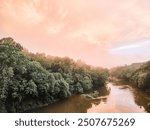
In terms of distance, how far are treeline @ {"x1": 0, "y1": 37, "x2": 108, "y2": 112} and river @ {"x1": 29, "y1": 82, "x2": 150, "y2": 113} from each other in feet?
0.27

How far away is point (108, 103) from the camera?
85.0 inches

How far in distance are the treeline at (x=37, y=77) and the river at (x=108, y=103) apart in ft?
0.27

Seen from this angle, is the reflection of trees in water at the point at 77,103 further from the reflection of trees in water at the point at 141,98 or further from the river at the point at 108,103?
the reflection of trees in water at the point at 141,98

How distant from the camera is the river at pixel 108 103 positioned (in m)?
2.02

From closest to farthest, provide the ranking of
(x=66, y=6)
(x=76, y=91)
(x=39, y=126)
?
(x=39, y=126) < (x=66, y=6) < (x=76, y=91)

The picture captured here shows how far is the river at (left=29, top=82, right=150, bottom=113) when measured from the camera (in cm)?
202

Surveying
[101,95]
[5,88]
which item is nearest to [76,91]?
[101,95]

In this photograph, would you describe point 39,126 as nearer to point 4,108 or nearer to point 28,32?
point 4,108

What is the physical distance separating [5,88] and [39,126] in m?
0.51

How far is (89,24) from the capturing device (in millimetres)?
2143

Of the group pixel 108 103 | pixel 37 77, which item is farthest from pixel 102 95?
pixel 37 77

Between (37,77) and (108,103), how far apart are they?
24.9 inches

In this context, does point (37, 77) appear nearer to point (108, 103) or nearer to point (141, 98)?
point (108, 103)

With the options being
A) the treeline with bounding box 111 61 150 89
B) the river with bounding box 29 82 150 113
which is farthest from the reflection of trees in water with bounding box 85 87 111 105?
the treeline with bounding box 111 61 150 89
